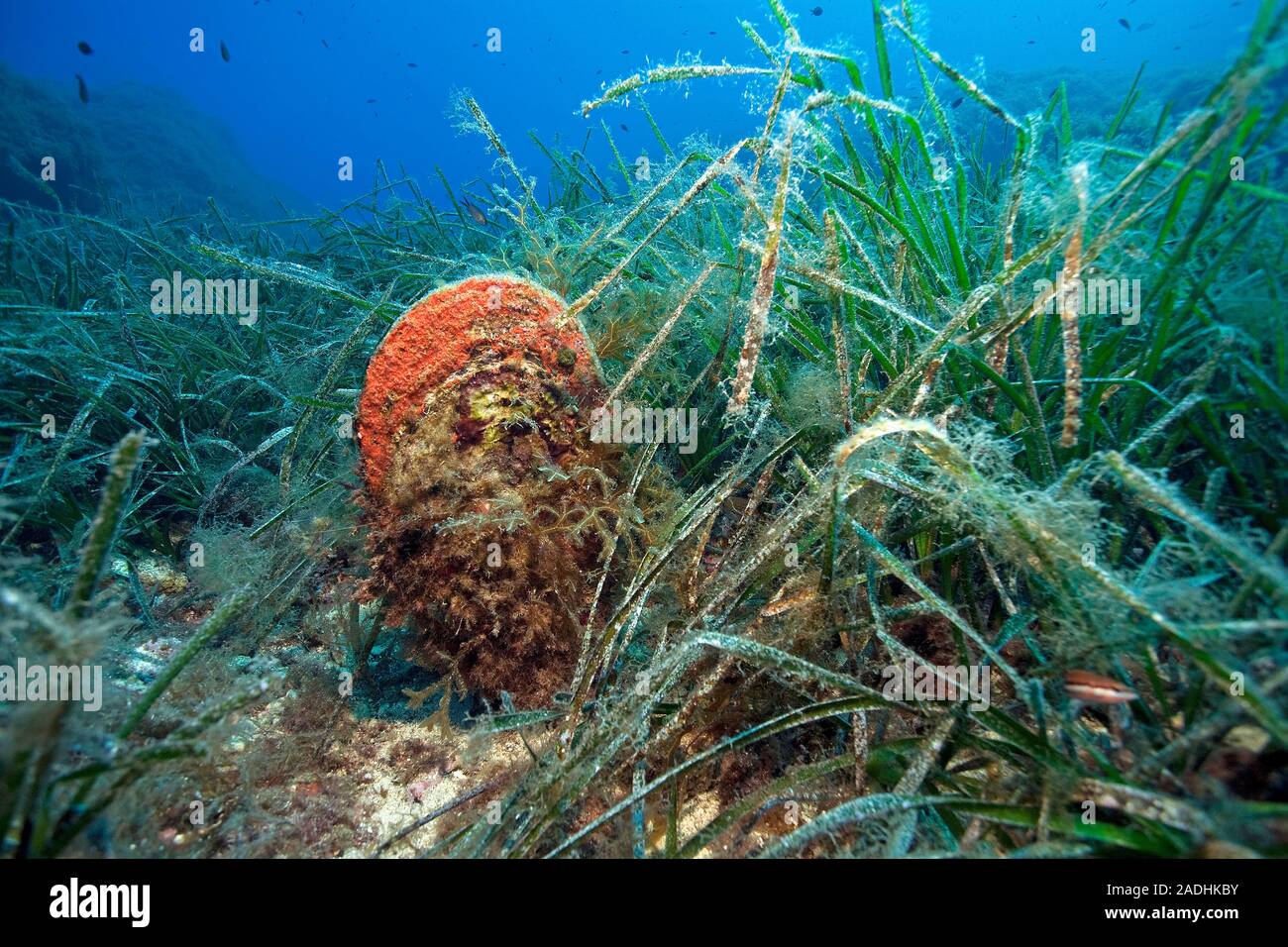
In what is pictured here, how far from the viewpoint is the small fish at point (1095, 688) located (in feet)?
4.57

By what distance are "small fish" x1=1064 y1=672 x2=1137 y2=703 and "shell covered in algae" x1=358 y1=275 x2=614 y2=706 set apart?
63.3 inches

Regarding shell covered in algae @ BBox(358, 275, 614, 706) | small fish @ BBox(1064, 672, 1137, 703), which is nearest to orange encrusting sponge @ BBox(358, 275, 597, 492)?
shell covered in algae @ BBox(358, 275, 614, 706)

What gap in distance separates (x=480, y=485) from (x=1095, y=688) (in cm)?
201

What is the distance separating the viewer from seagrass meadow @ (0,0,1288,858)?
1354 millimetres

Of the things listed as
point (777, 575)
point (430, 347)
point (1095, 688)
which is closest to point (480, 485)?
point (430, 347)

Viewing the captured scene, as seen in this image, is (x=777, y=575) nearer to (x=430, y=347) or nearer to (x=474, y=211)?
(x=430, y=347)

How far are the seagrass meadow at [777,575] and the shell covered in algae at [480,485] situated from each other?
15 millimetres

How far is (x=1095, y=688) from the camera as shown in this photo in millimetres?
1437

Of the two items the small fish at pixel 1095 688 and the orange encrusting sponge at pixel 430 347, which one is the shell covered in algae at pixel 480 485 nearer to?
the orange encrusting sponge at pixel 430 347

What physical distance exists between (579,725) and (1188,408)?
2416mm

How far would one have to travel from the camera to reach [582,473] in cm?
228

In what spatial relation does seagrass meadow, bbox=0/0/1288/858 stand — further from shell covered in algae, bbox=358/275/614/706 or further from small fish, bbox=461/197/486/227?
small fish, bbox=461/197/486/227
